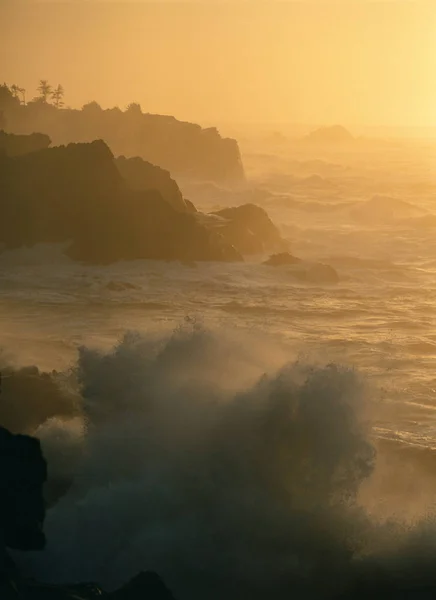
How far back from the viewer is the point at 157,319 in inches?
1092

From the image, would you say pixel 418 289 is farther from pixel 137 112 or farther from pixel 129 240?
pixel 137 112

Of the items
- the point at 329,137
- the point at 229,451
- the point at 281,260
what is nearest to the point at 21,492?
the point at 229,451

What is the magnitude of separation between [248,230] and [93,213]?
7383 mm

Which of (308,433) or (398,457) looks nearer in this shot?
(308,433)

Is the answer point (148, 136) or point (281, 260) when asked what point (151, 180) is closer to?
point (281, 260)

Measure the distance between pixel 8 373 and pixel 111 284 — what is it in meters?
15.2

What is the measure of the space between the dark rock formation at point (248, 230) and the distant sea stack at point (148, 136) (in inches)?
1222

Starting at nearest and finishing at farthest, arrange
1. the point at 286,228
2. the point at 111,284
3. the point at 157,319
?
the point at 157,319, the point at 111,284, the point at 286,228

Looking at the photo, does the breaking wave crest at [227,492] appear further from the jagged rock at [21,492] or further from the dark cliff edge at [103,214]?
the dark cliff edge at [103,214]

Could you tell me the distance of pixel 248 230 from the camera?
4303 cm

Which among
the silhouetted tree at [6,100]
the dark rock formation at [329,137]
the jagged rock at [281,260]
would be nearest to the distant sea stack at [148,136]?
the silhouetted tree at [6,100]

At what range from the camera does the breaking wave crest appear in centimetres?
1222

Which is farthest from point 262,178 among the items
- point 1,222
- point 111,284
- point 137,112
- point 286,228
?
point 111,284

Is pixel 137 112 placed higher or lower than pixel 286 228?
higher
